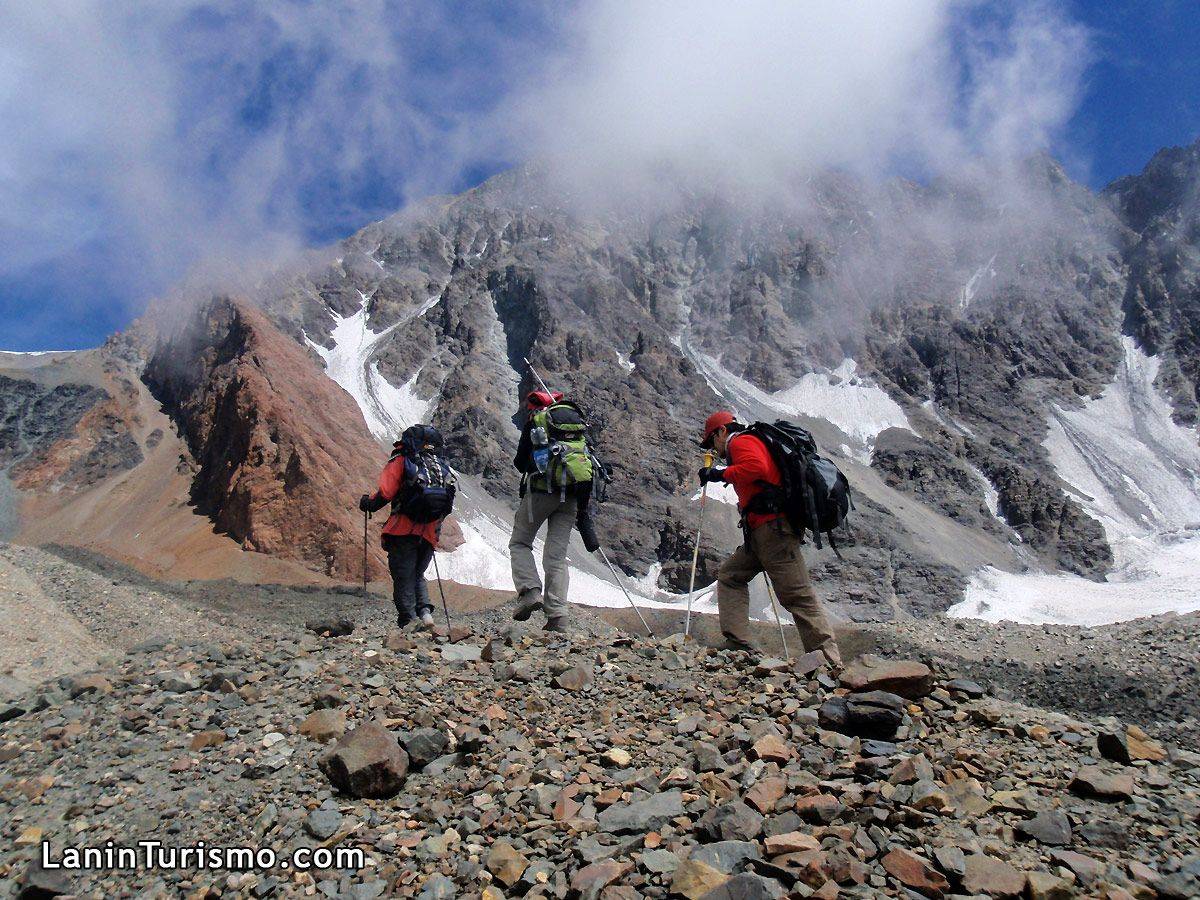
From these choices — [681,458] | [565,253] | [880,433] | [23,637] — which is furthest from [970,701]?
[565,253]

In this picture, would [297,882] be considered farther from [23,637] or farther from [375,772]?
[23,637]

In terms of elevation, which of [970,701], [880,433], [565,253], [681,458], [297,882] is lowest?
[297,882]

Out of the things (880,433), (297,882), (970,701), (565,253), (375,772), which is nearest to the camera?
(297,882)

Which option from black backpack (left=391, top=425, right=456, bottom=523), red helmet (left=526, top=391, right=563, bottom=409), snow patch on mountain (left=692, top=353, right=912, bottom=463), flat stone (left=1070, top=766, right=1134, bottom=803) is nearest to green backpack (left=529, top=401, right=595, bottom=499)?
red helmet (left=526, top=391, right=563, bottom=409)

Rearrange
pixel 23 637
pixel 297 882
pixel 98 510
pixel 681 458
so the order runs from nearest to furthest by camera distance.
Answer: pixel 297 882 < pixel 23 637 < pixel 98 510 < pixel 681 458

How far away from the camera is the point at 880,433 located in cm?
10469

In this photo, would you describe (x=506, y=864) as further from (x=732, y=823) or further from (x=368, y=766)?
(x=368, y=766)

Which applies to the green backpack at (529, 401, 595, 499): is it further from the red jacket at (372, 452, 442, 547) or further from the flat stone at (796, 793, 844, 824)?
the flat stone at (796, 793, 844, 824)

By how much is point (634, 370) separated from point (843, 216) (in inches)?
3036

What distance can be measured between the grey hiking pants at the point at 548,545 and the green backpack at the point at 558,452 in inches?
7.0

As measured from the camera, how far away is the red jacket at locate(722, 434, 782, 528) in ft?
23.5

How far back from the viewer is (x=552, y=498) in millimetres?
8680

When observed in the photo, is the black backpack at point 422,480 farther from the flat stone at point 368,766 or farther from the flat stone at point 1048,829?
the flat stone at point 1048,829

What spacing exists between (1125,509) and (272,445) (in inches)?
3755
